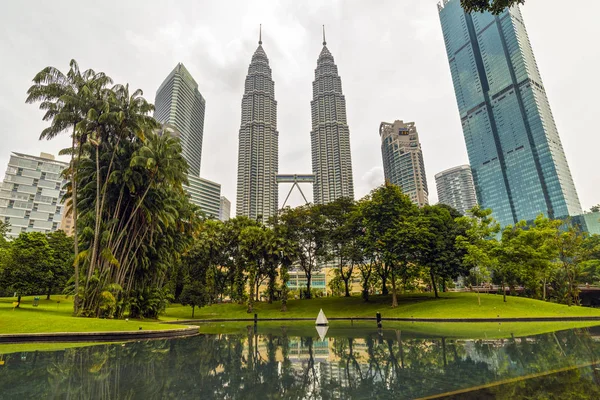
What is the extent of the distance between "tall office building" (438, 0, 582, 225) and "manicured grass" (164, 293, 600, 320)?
134 m

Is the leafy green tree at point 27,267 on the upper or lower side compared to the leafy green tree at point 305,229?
→ lower

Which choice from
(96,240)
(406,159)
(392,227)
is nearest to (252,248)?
(392,227)

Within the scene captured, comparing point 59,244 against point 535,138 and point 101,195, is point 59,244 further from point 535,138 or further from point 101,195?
point 535,138

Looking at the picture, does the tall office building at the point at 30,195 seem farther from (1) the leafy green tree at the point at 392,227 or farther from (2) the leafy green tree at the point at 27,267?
(1) the leafy green tree at the point at 392,227

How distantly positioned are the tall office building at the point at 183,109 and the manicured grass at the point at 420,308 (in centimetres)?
13684

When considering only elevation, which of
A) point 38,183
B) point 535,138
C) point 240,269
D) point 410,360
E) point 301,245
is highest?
point 535,138

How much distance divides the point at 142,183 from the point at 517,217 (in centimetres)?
17242

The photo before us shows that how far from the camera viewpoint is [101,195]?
2556 centimetres

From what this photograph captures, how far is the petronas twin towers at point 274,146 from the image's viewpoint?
152125mm

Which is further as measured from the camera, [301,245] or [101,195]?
[301,245]

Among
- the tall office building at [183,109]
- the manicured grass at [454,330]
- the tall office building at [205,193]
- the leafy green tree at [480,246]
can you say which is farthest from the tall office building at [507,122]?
the tall office building at [183,109]

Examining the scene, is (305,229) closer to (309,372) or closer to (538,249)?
(538,249)

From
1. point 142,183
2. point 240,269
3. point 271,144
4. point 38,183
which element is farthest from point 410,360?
point 271,144

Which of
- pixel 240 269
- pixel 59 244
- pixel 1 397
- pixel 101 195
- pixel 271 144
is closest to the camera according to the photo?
pixel 1 397
